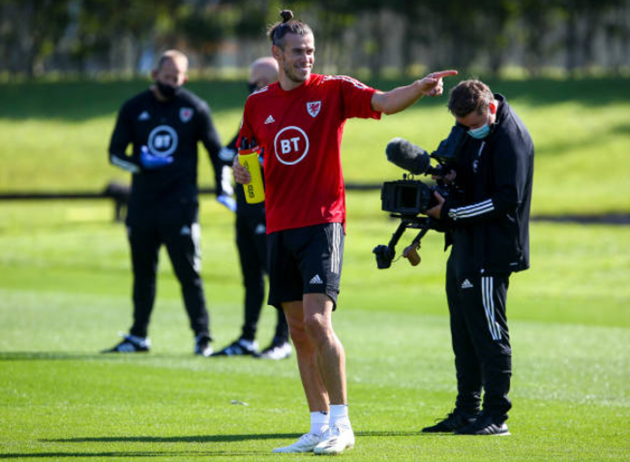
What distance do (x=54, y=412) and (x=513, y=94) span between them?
5433 centimetres

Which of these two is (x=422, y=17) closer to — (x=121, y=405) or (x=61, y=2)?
(x=61, y=2)

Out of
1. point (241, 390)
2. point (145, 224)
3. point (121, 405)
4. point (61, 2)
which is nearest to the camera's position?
point (121, 405)

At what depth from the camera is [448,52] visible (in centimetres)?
8319

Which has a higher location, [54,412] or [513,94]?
[513,94]

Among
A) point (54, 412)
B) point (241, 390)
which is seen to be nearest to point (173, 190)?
point (241, 390)

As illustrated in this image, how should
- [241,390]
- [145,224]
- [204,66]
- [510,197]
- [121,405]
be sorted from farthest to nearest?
[204,66], [145,224], [241,390], [121,405], [510,197]

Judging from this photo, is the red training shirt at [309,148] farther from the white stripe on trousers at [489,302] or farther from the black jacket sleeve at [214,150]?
the black jacket sleeve at [214,150]

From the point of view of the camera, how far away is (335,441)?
6.19 metres

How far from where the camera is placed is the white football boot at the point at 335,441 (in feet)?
20.2

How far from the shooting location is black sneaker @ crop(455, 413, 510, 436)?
22.6 ft

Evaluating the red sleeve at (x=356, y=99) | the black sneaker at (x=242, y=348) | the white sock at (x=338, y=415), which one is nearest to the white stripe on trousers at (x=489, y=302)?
the white sock at (x=338, y=415)

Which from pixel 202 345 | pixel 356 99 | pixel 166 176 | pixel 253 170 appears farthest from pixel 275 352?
pixel 356 99

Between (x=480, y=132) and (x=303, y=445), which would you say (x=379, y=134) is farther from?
(x=303, y=445)

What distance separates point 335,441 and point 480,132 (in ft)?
6.85
